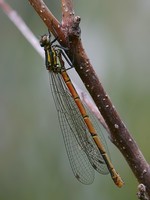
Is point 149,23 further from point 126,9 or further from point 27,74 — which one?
point 27,74

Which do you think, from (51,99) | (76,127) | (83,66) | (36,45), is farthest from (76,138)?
(83,66)

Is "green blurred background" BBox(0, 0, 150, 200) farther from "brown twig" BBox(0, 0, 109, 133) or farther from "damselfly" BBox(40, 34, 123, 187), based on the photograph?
"brown twig" BBox(0, 0, 109, 133)

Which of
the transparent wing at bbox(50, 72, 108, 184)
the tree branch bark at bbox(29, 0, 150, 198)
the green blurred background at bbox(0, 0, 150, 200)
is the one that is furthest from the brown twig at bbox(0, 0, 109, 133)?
the green blurred background at bbox(0, 0, 150, 200)

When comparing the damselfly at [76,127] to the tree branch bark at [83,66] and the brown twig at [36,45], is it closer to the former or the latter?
the brown twig at [36,45]

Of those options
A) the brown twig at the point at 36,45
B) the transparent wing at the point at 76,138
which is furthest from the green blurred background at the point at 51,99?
the brown twig at the point at 36,45

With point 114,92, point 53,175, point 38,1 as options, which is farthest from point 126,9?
point 38,1

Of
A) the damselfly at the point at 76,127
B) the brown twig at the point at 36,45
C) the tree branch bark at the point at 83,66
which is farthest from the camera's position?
the damselfly at the point at 76,127
